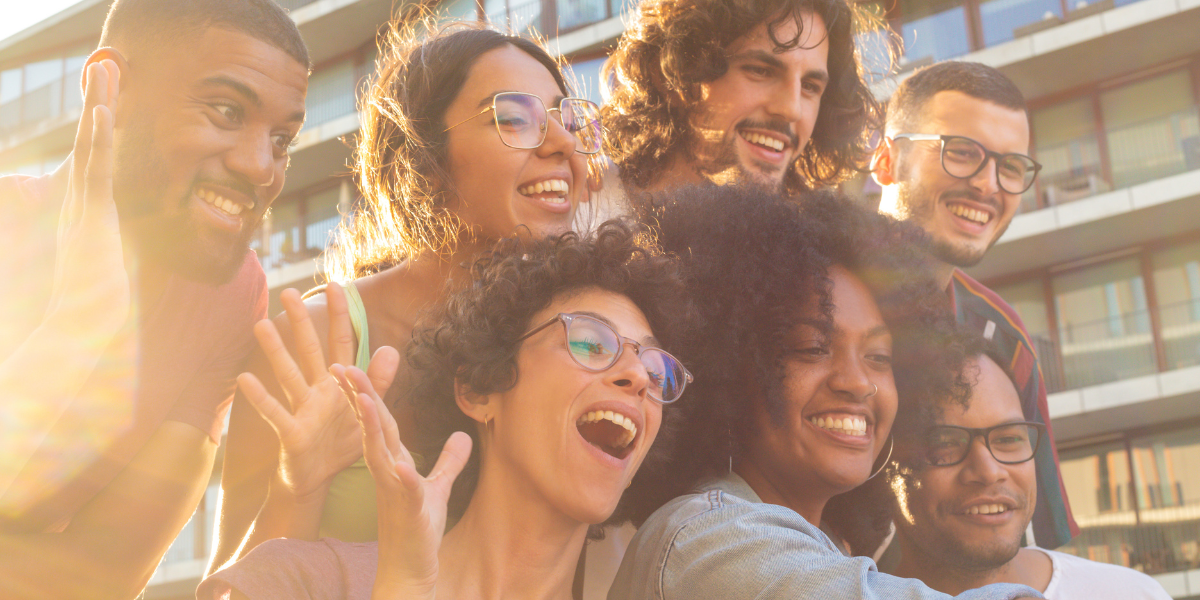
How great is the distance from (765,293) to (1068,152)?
12.2 m

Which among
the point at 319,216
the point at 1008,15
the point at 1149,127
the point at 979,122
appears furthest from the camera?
the point at 319,216

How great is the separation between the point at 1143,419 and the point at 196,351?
12.7m

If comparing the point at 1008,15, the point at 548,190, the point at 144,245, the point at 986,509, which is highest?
the point at 1008,15

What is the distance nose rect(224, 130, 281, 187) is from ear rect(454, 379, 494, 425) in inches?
24.5

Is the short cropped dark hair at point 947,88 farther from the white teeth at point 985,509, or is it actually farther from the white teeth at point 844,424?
the white teeth at point 844,424

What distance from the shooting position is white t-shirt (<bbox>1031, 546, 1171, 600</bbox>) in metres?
2.90

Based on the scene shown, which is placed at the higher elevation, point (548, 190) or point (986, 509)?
point (548, 190)

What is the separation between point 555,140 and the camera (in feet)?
8.58

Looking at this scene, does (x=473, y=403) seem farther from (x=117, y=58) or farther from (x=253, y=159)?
(x=117, y=58)

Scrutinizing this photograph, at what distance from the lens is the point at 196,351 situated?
2.33 meters

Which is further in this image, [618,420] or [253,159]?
[253,159]

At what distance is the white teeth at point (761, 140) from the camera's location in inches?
132

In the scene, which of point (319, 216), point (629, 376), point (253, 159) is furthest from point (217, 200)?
point (319, 216)

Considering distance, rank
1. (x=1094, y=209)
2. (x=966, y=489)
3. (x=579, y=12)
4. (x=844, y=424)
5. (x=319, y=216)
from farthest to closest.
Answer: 1. (x=579, y=12)
2. (x=319, y=216)
3. (x=1094, y=209)
4. (x=966, y=489)
5. (x=844, y=424)
